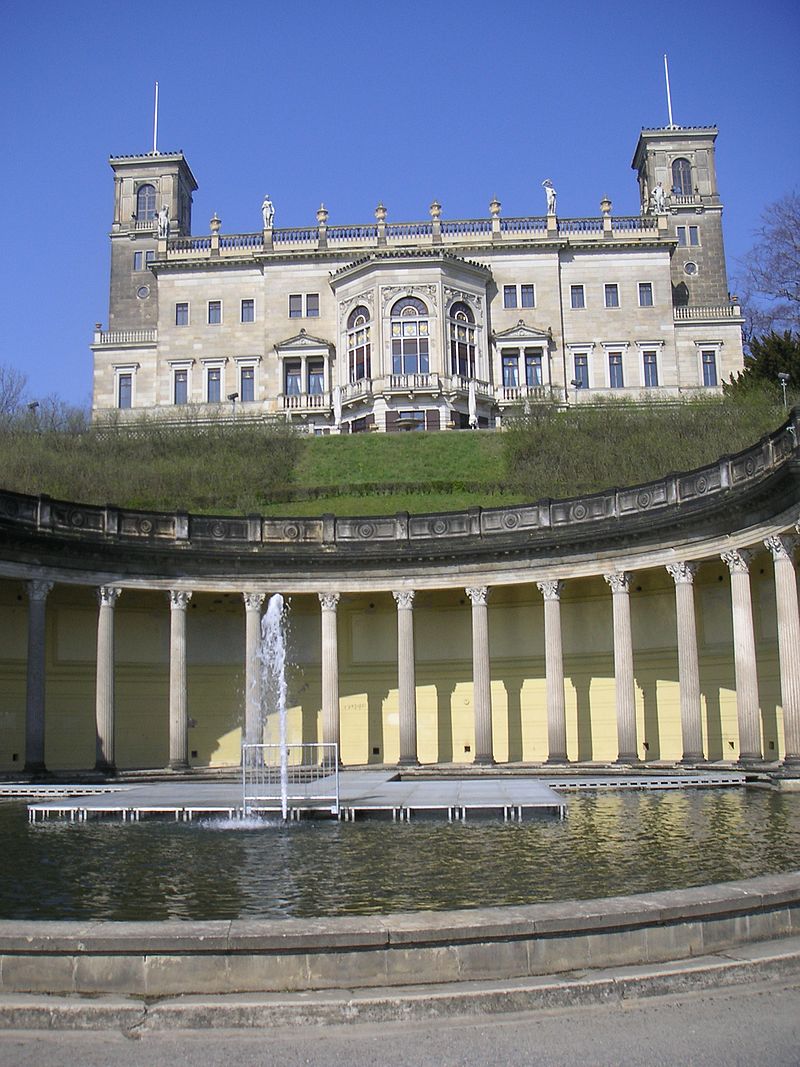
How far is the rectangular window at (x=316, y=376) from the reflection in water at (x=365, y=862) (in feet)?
241

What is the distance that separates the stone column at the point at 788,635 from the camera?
35625mm

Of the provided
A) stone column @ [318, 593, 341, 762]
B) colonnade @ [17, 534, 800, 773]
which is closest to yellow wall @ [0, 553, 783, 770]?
colonnade @ [17, 534, 800, 773]

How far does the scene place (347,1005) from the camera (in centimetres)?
959

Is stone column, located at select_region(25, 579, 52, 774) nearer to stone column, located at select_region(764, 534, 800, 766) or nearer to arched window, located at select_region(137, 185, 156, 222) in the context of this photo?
stone column, located at select_region(764, 534, 800, 766)

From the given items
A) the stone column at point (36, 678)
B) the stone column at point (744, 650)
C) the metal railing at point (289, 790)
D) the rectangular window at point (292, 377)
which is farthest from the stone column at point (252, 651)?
the rectangular window at point (292, 377)

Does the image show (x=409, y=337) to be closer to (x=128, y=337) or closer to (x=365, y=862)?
(x=128, y=337)

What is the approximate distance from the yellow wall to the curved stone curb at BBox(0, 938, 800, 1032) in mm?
34168

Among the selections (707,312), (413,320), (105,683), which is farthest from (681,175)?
(105,683)

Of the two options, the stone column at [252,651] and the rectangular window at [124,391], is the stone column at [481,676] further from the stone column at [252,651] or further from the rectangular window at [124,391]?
the rectangular window at [124,391]

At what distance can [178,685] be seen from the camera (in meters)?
44.3

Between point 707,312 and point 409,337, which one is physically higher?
point 707,312

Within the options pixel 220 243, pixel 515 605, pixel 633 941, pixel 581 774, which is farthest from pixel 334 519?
pixel 220 243

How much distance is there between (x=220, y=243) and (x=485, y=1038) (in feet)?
323

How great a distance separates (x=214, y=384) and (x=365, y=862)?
8551cm
